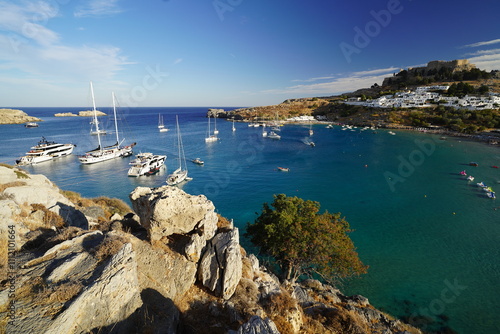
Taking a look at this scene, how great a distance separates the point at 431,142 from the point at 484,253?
68542 mm

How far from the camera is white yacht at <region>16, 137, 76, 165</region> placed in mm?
59719

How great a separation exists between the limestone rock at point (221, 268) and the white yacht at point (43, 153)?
71.8 m

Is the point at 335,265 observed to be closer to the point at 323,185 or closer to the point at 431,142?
the point at 323,185

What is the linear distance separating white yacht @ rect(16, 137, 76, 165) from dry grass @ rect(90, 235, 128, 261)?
7045cm

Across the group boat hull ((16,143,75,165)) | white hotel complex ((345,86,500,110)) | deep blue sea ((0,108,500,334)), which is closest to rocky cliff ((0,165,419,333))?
deep blue sea ((0,108,500,334))

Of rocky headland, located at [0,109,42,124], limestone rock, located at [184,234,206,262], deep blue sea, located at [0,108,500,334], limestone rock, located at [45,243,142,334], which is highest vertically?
rocky headland, located at [0,109,42,124]

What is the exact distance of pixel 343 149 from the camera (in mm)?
77062

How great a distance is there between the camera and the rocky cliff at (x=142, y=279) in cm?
743

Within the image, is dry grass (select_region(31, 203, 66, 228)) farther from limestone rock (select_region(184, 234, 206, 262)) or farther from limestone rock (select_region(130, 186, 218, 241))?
limestone rock (select_region(184, 234, 206, 262))

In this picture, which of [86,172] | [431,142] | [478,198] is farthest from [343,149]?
[86,172]

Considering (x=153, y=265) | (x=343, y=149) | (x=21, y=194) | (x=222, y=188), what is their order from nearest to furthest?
1. (x=153, y=265)
2. (x=21, y=194)
3. (x=222, y=188)
4. (x=343, y=149)

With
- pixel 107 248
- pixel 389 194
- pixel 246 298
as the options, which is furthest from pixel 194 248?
pixel 389 194

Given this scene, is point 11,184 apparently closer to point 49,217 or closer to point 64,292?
point 49,217

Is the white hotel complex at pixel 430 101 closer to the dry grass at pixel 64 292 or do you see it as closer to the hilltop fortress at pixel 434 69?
the hilltop fortress at pixel 434 69
